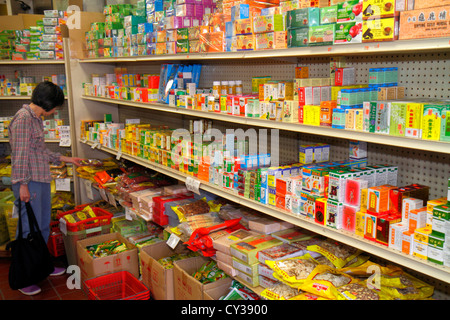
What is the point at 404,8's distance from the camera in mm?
1860

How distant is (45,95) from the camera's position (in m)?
4.34

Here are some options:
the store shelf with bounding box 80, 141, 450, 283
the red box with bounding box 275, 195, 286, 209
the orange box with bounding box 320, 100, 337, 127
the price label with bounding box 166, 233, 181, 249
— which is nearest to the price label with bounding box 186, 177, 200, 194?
the store shelf with bounding box 80, 141, 450, 283

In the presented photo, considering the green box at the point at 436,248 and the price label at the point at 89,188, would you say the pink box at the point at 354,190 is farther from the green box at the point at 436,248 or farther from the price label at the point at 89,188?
the price label at the point at 89,188

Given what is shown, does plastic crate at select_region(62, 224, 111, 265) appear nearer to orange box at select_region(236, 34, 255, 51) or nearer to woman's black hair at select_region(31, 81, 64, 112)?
woman's black hair at select_region(31, 81, 64, 112)

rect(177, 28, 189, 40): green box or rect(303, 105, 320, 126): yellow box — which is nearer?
rect(303, 105, 320, 126): yellow box

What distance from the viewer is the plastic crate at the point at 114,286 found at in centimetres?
379

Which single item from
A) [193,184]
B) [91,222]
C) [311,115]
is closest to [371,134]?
[311,115]

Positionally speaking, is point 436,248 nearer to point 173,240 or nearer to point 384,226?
point 384,226

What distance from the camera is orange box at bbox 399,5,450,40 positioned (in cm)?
169

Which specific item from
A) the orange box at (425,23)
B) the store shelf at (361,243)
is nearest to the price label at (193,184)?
the store shelf at (361,243)

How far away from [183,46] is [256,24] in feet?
3.28

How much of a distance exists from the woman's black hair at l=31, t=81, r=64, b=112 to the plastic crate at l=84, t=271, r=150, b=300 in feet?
6.28

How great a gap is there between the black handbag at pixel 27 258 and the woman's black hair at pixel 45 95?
3.47ft

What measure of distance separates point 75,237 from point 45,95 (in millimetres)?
1617
